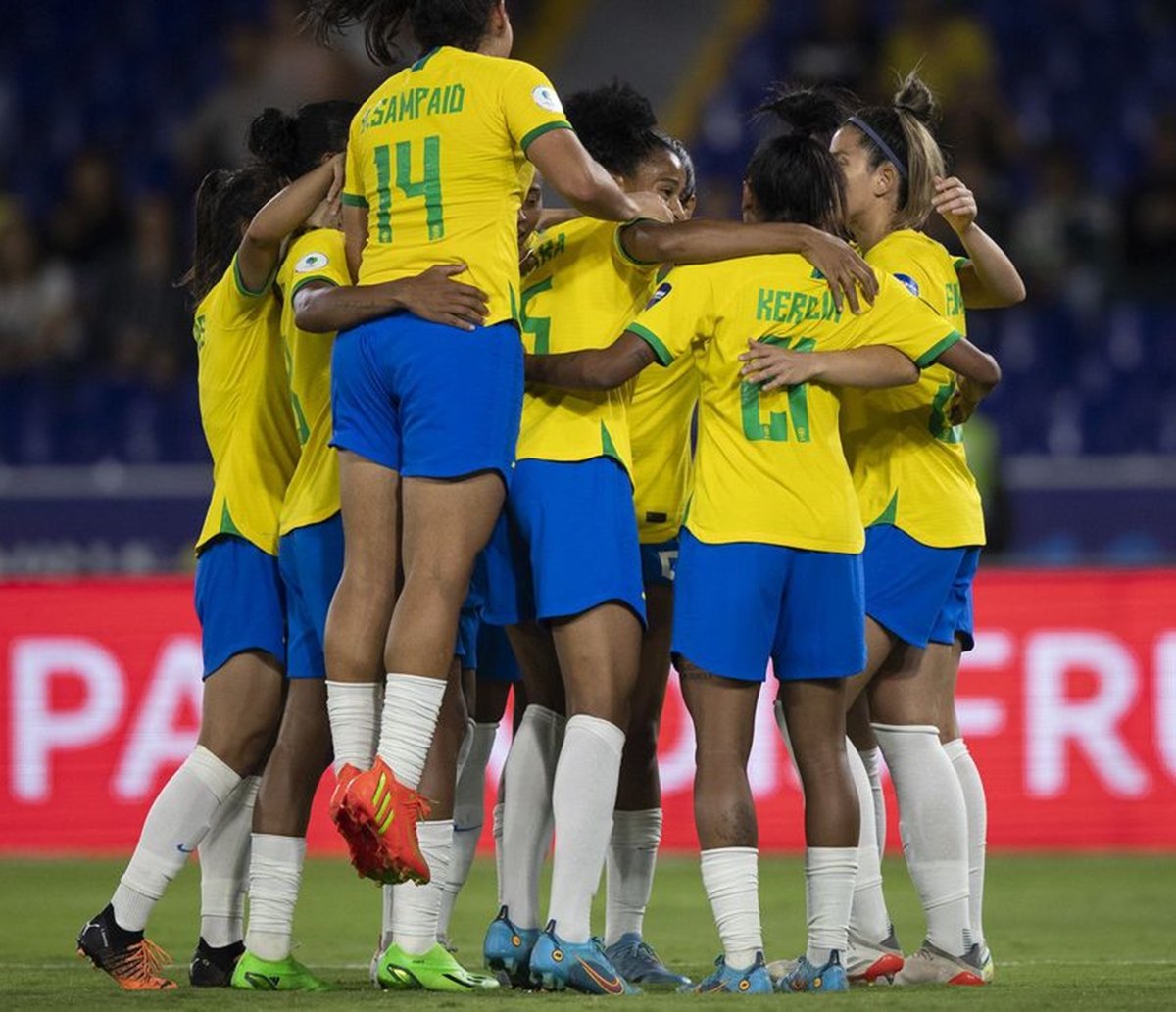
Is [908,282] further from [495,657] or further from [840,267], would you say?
[495,657]

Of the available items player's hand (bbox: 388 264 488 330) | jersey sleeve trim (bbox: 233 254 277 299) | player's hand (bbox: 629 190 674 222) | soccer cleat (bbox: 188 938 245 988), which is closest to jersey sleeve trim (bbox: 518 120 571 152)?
player's hand (bbox: 388 264 488 330)

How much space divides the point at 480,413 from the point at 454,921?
112 inches

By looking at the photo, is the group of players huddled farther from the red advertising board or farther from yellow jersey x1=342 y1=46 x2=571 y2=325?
the red advertising board

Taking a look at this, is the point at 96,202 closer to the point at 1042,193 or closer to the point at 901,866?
the point at 1042,193

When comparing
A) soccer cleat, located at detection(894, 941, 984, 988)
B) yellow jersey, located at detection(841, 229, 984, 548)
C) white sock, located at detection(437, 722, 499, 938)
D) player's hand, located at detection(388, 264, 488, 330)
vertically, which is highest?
player's hand, located at detection(388, 264, 488, 330)

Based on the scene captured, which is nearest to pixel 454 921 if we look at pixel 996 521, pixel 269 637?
pixel 269 637

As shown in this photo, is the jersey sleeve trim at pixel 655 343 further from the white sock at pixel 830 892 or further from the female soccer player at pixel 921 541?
the white sock at pixel 830 892

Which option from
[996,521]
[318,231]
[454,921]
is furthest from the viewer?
[996,521]

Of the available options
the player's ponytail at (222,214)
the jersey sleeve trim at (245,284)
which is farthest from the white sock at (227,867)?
the player's ponytail at (222,214)

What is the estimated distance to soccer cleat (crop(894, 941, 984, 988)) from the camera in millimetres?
5488

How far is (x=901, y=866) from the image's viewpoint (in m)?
9.12

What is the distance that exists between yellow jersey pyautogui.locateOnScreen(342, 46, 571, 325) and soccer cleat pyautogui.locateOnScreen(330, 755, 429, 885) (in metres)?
1.13

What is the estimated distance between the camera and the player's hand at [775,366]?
5180 mm

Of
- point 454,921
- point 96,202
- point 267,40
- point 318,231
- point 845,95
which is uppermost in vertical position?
point 267,40
